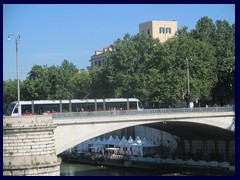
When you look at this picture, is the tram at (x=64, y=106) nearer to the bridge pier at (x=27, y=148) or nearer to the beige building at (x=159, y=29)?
the bridge pier at (x=27, y=148)

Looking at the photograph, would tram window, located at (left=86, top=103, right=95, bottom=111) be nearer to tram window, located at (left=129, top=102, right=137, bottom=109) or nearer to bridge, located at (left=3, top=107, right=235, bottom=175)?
tram window, located at (left=129, top=102, right=137, bottom=109)

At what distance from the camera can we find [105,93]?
56906mm

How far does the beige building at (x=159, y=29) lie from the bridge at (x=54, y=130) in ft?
132

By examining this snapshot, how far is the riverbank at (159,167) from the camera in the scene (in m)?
39.4

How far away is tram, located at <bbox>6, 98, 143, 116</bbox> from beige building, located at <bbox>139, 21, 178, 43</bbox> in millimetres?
36619

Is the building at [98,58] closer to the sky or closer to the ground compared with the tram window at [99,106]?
closer to the sky

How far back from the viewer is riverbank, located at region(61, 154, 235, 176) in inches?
1550

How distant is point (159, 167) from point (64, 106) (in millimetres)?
9625

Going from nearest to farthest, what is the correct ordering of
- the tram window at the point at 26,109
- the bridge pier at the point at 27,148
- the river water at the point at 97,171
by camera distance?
1. the bridge pier at the point at 27,148
2. the tram window at the point at 26,109
3. the river water at the point at 97,171

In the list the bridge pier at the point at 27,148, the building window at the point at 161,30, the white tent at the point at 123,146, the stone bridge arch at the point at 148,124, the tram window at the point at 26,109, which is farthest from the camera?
the building window at the point at 161,30

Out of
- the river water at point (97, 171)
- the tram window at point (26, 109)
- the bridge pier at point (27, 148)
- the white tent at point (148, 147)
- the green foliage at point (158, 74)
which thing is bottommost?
the river water at point (97, 171)

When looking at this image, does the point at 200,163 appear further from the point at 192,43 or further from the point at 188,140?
the point at 192,43

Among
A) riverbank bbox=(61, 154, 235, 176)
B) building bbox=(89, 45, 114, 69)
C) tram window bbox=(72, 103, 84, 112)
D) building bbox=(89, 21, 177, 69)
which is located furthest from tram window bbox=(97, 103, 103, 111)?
building bbox=(89, 45, 114, 69)

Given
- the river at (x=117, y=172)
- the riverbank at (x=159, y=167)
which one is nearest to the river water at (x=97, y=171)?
the river at (x=117, y=172)
